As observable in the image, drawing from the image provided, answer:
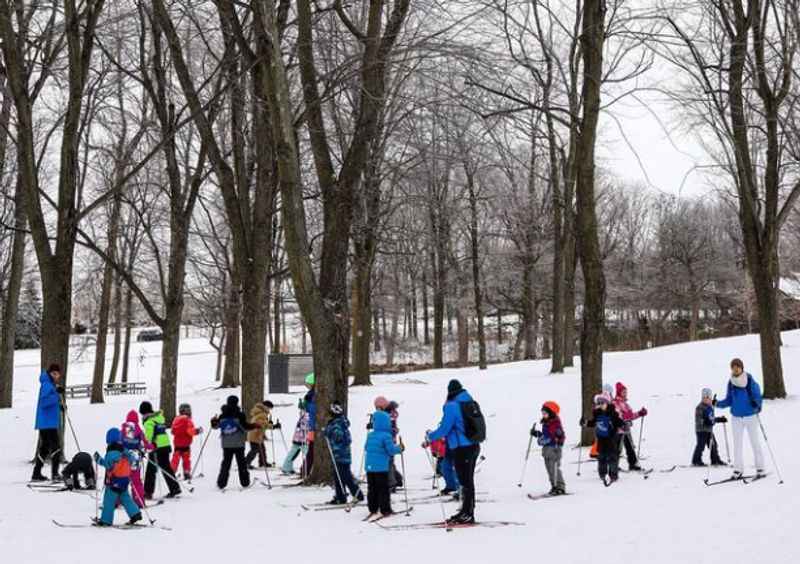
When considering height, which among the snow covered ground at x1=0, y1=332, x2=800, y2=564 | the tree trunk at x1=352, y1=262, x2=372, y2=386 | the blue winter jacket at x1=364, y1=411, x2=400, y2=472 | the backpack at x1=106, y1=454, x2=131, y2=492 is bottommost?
the snow covered ground at x1=0, y1=332, x2=800, y2=564

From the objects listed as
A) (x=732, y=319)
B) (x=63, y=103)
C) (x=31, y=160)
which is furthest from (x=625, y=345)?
(x=31, y=160)

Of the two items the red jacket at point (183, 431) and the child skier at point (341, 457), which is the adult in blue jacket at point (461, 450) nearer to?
the child skier at point (341, 457)

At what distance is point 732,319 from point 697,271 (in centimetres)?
698

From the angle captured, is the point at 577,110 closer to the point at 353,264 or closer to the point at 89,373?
the point at 353,264

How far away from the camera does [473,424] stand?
29.5ft

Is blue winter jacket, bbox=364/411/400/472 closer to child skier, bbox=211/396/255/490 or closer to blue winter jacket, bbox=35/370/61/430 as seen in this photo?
child skier, bbox=211/396/255/490

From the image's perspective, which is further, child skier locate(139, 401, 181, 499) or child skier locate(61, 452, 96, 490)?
child skier locate(61, 452, 96, 490)

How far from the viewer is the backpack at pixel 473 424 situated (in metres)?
8.95

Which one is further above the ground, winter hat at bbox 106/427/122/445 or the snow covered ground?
winter hat at bbox 106/427/122/445

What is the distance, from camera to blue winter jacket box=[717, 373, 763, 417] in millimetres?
11000

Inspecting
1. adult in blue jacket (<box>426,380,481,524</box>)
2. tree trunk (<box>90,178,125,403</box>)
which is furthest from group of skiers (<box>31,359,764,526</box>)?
tree trunk (<box>90,178,125,403</box>)

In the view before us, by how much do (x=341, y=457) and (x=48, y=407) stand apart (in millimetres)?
5209

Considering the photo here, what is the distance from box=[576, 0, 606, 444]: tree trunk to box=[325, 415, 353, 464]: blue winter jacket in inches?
210

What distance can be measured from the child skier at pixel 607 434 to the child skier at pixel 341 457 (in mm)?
3301
